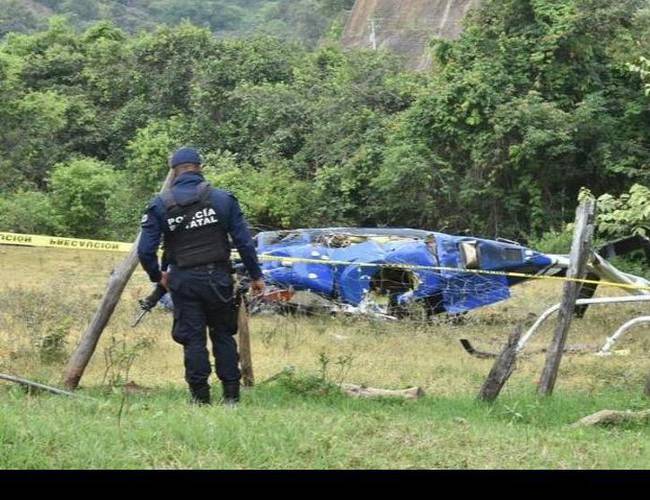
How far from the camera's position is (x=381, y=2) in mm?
45781

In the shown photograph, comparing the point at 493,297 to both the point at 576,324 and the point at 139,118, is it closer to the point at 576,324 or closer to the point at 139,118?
the point at 576,324

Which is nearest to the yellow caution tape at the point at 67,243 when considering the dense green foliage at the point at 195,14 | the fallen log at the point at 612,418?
the fallen log at the point at 612,418

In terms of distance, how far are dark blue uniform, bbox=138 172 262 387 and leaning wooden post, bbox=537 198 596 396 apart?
8.06 feet

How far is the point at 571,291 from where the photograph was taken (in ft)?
23.4

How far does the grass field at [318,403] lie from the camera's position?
4.30 metres

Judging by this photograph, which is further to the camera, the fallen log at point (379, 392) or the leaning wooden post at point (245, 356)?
the leaning wooden post at point (245, 356)

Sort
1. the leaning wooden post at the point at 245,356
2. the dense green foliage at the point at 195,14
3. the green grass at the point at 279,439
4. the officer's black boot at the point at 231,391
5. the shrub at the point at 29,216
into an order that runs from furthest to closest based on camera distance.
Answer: the dense green foliage at the point at 195,14 → the shrub at the point at 29,216 → the leaning wooden post at the point at 245,356 → the officer's black boot at the point at 231,391 → the green grass at the point at 279,439

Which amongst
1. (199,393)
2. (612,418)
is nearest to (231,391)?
(199,393)

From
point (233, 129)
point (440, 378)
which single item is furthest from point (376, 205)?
point (440, 378)

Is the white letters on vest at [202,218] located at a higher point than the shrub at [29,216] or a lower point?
higher

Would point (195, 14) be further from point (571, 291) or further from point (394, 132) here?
point (571, 291)

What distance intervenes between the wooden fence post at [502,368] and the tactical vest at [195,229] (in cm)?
212

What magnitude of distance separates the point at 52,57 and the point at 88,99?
2.44m

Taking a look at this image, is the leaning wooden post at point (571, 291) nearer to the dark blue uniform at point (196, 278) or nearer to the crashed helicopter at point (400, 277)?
the dark blue uniform at point (196, 278)
